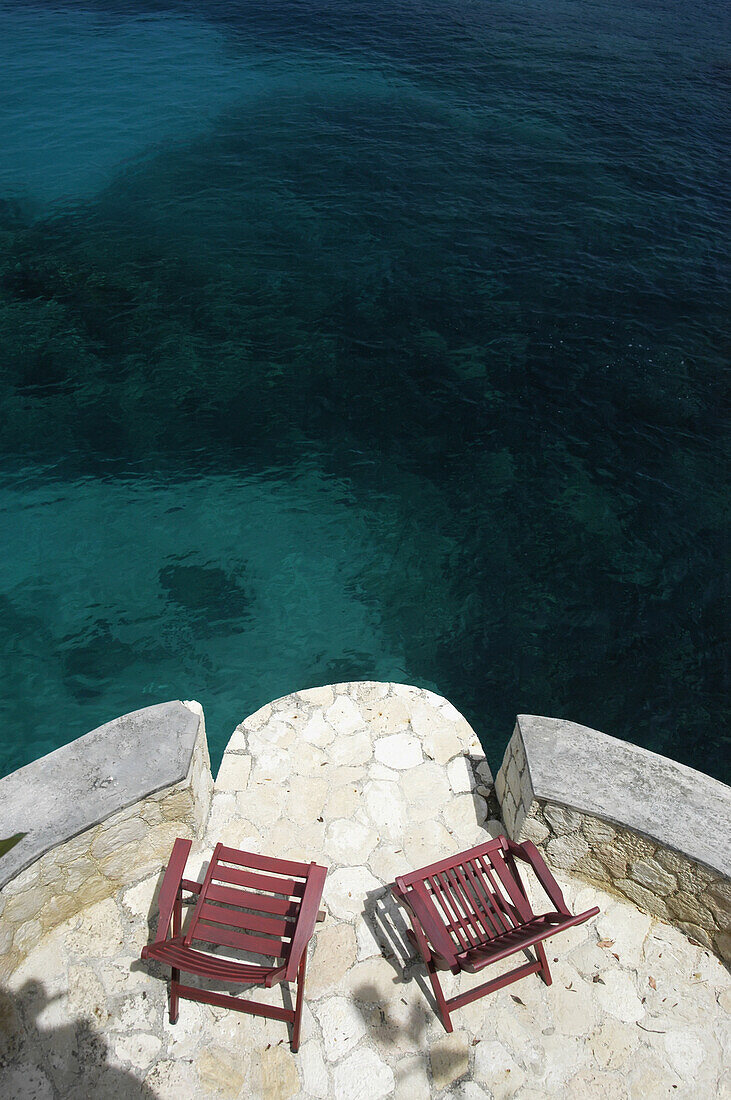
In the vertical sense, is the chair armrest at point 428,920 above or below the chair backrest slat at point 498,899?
above

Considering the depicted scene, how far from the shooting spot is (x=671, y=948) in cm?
585

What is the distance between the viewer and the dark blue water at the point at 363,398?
33.4 feet

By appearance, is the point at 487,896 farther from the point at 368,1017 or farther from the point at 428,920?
the point at 368,1017

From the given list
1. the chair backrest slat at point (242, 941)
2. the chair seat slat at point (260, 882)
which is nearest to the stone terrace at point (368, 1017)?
the chair backrest slat at point (242, 941)

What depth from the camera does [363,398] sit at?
1418 cm

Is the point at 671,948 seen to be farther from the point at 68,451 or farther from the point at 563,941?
the point at 68,451

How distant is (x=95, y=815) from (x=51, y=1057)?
1692 millimetres

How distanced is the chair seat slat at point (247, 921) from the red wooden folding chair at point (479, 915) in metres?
0.93

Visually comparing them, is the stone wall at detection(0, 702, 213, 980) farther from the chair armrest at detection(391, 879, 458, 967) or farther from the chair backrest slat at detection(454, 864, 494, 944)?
the chair backrest slat at detection(454, 864, 494, 944)

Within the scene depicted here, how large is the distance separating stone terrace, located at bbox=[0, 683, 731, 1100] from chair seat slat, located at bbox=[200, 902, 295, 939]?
0.47m

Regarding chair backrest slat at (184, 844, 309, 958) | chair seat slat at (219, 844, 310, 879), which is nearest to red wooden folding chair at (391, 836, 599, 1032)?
chair seat slat at (219, 844, 310, 879)

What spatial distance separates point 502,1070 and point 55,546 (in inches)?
377

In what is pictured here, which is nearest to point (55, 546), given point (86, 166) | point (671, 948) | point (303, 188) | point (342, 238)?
point (671, 948)

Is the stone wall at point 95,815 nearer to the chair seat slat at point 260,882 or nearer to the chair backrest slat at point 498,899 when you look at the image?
the chair seat slat at point 260,882
